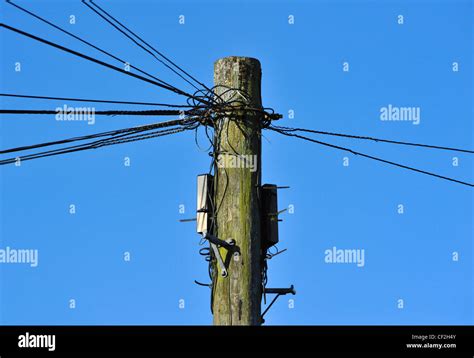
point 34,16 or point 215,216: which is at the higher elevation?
point 34,16

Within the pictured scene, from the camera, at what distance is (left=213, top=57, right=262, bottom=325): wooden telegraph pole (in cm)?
779

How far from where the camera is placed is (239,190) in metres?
8.04

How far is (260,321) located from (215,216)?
3.23 ft

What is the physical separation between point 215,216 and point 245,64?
138 centimetres

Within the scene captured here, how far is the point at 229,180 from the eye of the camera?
8.07 m

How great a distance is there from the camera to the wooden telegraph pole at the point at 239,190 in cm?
779
